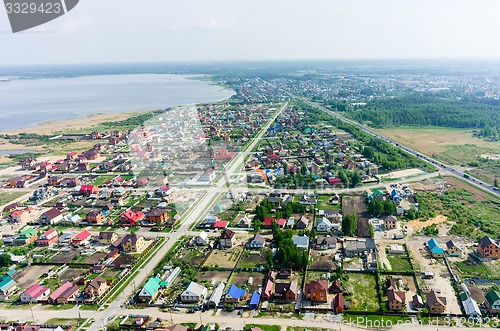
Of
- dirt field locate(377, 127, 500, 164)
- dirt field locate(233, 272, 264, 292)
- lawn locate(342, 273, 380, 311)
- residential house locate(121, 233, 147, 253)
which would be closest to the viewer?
lawn locate(342, 273, 380, 311)

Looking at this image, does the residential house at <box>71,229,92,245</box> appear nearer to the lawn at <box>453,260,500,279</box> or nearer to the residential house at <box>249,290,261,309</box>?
the residential house at <box>249,290,261,309</box>

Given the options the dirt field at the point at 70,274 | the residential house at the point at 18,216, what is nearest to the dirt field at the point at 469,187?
the dirt field at the point at 70,274

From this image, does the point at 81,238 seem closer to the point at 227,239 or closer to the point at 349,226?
the point at 227,239

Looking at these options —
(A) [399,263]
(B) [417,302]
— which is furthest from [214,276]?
(A) [399,263]

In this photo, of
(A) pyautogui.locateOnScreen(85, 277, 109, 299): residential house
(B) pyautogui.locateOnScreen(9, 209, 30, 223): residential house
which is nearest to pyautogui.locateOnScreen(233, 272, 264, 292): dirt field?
(A) pyautogui.locateOnScreen(85, 277, 109, 299): residential house

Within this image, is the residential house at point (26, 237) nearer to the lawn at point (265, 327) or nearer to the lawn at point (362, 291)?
the lawn at point (265, 327)
